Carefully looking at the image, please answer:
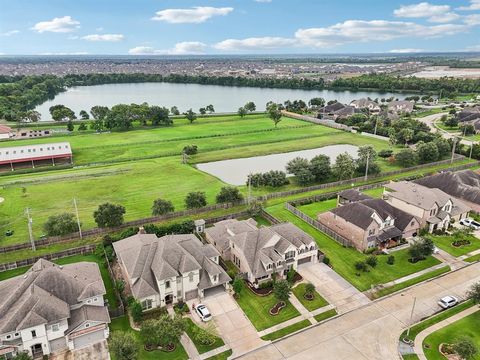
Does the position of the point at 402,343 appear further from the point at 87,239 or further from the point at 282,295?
the point at 87,239

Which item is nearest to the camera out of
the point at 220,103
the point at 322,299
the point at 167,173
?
the point at 322,299

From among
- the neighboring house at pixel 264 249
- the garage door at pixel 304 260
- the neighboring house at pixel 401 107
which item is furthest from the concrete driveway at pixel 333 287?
the neighboring house at pixel 401 107

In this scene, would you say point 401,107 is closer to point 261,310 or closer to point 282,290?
point 282,290

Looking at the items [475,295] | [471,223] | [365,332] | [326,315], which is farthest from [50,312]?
[471,223]

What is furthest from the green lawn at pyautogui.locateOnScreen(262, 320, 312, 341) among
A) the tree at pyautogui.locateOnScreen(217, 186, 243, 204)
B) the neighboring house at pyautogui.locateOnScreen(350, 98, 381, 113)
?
the neighboring house at pyautogui.locateOnScreen(350, 98, 381, 113)

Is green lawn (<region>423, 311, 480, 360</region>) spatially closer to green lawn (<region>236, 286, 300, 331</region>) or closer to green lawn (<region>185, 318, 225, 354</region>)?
green lawn (<region>236, 286, 300, 331</region>)

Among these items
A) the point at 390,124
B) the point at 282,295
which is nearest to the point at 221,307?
the point at 282,295

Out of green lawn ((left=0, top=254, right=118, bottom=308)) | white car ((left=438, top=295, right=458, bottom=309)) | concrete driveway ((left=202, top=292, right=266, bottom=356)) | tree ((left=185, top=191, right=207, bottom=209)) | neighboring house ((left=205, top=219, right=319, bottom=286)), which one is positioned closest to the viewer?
concrete driveway ((left=202, top=292, right=266, bottom=356))
